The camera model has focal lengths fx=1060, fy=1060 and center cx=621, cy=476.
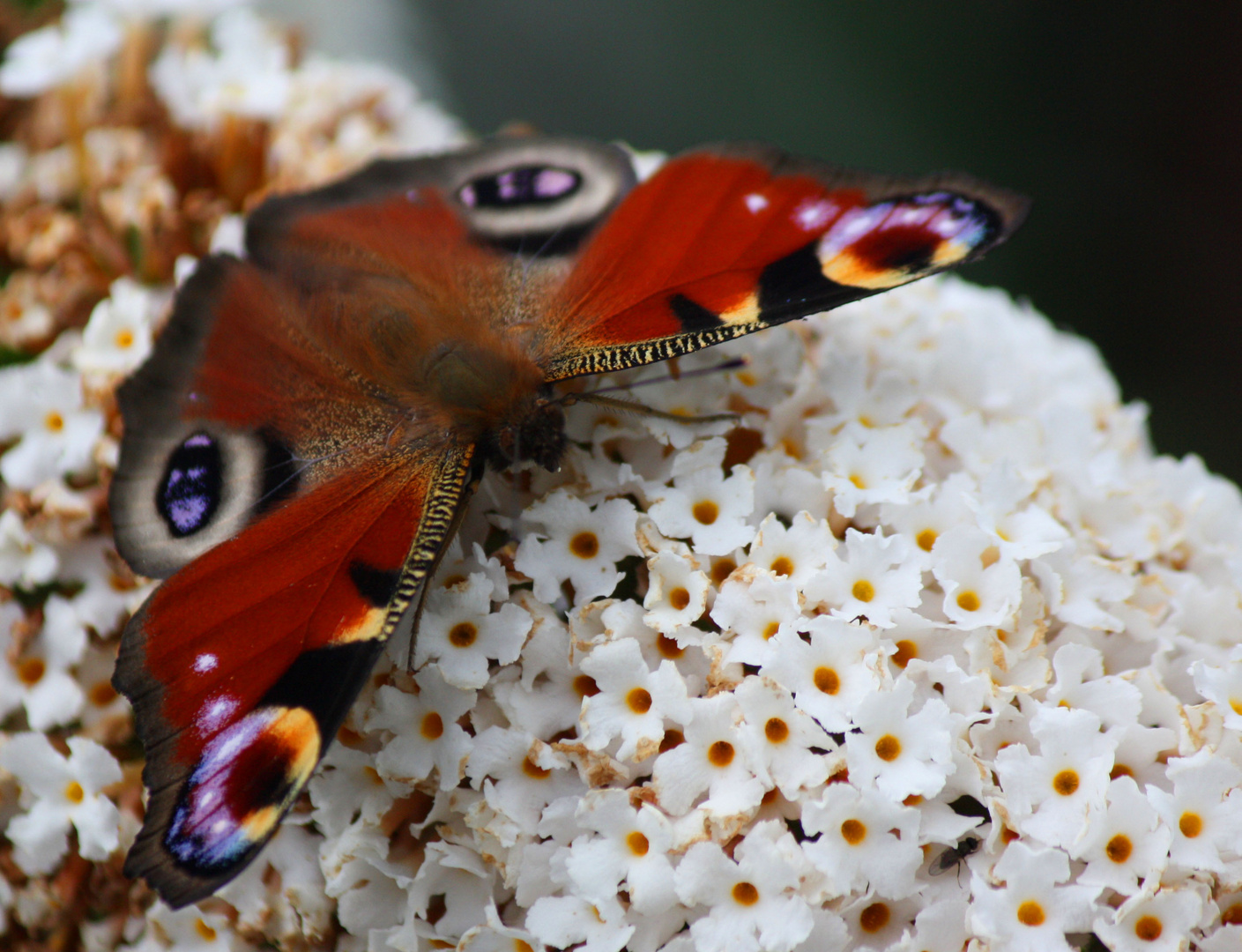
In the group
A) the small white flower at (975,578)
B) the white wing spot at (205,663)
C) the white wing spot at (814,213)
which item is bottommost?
the white wing spot at (205,663)

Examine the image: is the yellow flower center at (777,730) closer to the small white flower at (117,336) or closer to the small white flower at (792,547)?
the small white flower at (792,547)

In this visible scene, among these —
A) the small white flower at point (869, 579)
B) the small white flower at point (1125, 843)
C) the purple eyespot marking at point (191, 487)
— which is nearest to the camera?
the small white flower at point (1125, 843)

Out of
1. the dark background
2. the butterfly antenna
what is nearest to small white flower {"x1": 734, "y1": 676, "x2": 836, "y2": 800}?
the butterfly antenna

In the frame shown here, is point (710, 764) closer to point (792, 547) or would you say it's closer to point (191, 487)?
point (792, 547)

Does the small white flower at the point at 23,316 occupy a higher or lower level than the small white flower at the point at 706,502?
lower

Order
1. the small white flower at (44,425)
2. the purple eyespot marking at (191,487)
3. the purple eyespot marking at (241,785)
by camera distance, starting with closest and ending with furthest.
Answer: the purple eyespot marking at (241,785) < the purple eyespot marking at (191,487) < the small white flower at (44,425)

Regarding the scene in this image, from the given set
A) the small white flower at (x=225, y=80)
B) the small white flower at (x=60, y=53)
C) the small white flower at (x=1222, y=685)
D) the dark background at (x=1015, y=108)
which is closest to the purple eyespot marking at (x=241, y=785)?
the small white flower at (x=1222, y=685)

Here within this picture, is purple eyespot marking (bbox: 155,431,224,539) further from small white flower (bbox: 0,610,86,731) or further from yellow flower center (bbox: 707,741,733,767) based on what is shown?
yellow flower center (bbox: 707,741,733,767)

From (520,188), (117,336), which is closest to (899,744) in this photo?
(520,188)
